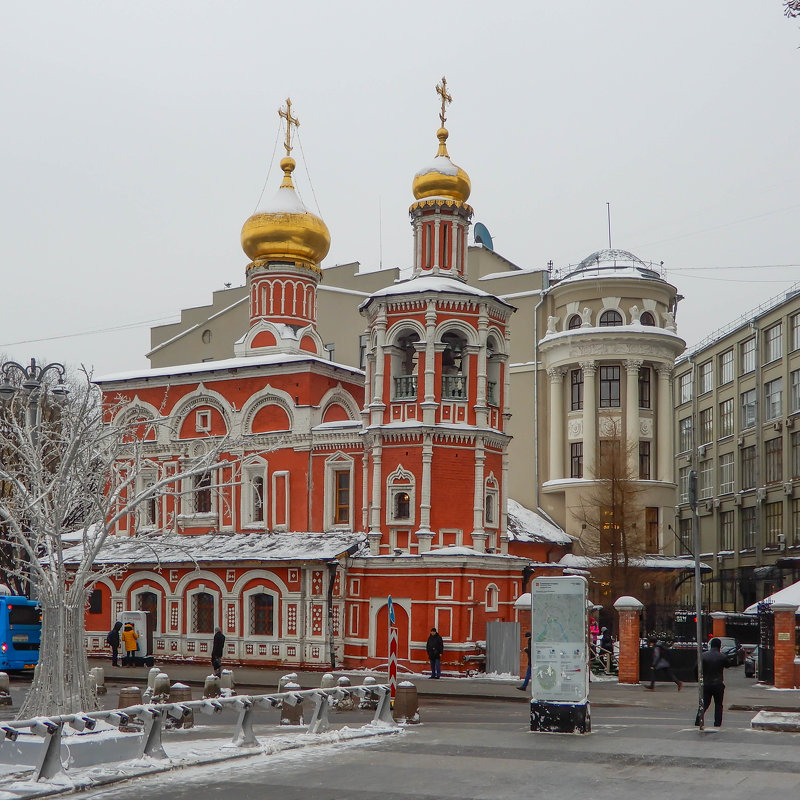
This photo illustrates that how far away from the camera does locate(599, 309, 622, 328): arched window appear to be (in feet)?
146

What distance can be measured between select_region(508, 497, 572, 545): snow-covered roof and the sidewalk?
9031mm

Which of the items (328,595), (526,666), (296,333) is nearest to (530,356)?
(296,333)

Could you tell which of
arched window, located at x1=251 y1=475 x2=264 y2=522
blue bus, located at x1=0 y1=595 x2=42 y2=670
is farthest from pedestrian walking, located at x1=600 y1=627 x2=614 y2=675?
blue bus, located at x1=0 y1=595 x2=42 y2=670

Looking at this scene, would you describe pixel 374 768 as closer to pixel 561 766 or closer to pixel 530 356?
pixel 561 766

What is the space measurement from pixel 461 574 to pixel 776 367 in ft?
85.9

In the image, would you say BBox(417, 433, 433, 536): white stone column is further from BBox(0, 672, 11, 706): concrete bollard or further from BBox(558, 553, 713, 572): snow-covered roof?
BBox(0, 672, 11, 706): concrete bollard

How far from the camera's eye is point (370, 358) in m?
33.2

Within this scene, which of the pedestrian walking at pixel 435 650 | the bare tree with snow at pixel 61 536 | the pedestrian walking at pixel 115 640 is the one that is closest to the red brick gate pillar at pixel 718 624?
the pedestrian walking at pixel 435 650

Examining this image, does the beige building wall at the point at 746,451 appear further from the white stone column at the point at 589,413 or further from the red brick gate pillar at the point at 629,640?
the red brick gate pillar at the point at 629,640

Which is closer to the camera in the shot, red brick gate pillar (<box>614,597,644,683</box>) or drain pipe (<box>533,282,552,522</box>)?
red brick gate pillar (<box>614,597,644,683</box>)

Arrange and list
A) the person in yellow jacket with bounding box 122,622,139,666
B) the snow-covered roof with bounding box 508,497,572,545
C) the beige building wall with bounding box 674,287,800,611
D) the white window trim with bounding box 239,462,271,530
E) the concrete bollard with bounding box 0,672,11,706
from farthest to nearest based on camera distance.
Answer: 1. the beige building wall with bounding box 674,287,800,611
2. the snow-covered roof with bounding box 508,497,572,545
3. the white window trim with bounding box 239,462,271,530
4. the person in yellow jacket with bounding box 122,622,139,666
5. the concrete bollard with bounding box 0,672,11,706

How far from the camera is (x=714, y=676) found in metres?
16.5

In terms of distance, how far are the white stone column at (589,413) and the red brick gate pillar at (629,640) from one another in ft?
54.1

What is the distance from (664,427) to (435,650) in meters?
19.0
